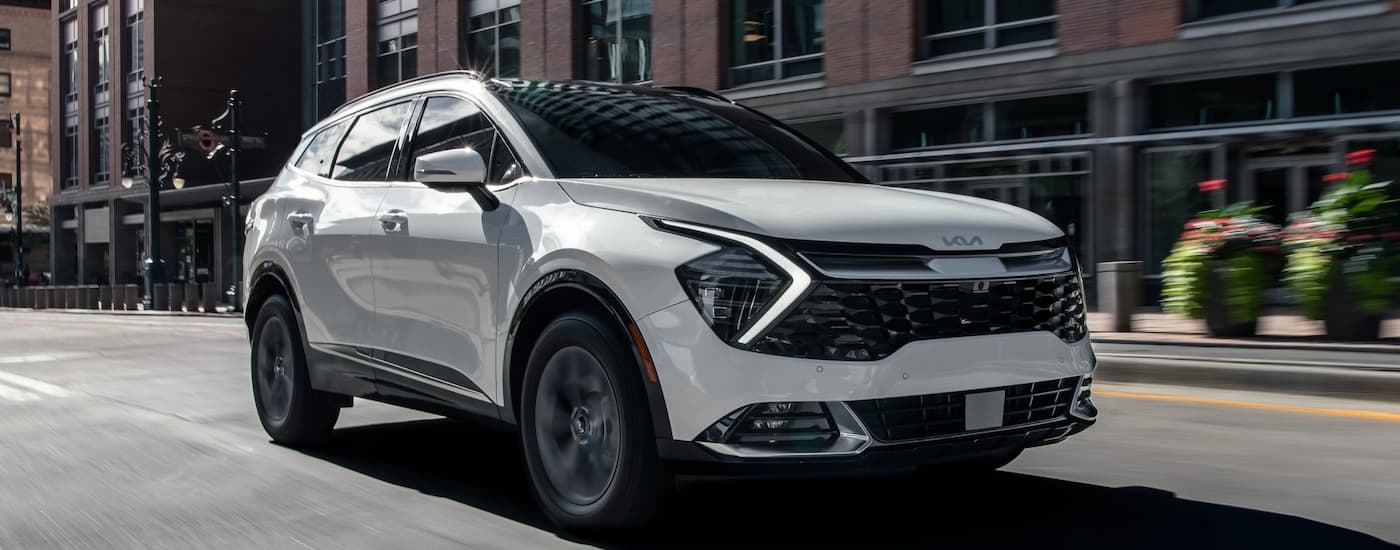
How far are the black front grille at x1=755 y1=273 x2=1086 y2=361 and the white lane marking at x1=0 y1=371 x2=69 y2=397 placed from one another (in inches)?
311

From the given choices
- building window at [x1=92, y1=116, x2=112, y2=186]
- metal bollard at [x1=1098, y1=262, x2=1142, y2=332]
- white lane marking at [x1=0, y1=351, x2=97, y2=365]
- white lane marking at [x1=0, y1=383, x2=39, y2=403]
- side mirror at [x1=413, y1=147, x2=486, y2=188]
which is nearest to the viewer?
side mirror at [x1=413, y1=147, x2=486, y2=188]

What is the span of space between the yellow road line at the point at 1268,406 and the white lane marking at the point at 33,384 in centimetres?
750

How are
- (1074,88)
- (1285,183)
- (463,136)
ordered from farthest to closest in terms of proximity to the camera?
(1074,88) < (1285,183) < (463,136)

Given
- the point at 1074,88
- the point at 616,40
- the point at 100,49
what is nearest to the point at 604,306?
the point at 1074,88

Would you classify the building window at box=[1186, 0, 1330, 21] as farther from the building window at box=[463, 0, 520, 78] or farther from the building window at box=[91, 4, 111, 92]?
the building window at box=[91, 4, 111, 92]

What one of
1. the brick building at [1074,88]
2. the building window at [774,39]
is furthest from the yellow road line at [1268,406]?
the building window at [774,39]

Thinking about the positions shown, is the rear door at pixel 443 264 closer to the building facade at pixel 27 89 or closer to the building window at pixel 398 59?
the building window at pixel 398 59

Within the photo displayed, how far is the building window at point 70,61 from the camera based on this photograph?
191 feet

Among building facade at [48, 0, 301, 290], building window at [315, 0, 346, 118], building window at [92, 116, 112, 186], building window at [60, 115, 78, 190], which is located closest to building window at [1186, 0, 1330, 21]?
building window at [315, 0, 346, 118]

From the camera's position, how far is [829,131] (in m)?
24.3

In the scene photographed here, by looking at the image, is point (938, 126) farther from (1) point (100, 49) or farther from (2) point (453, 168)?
(1) point (100, 49)

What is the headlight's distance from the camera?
3.84 metres

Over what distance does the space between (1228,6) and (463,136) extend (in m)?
15.6

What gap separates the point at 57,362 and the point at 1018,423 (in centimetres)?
1208
